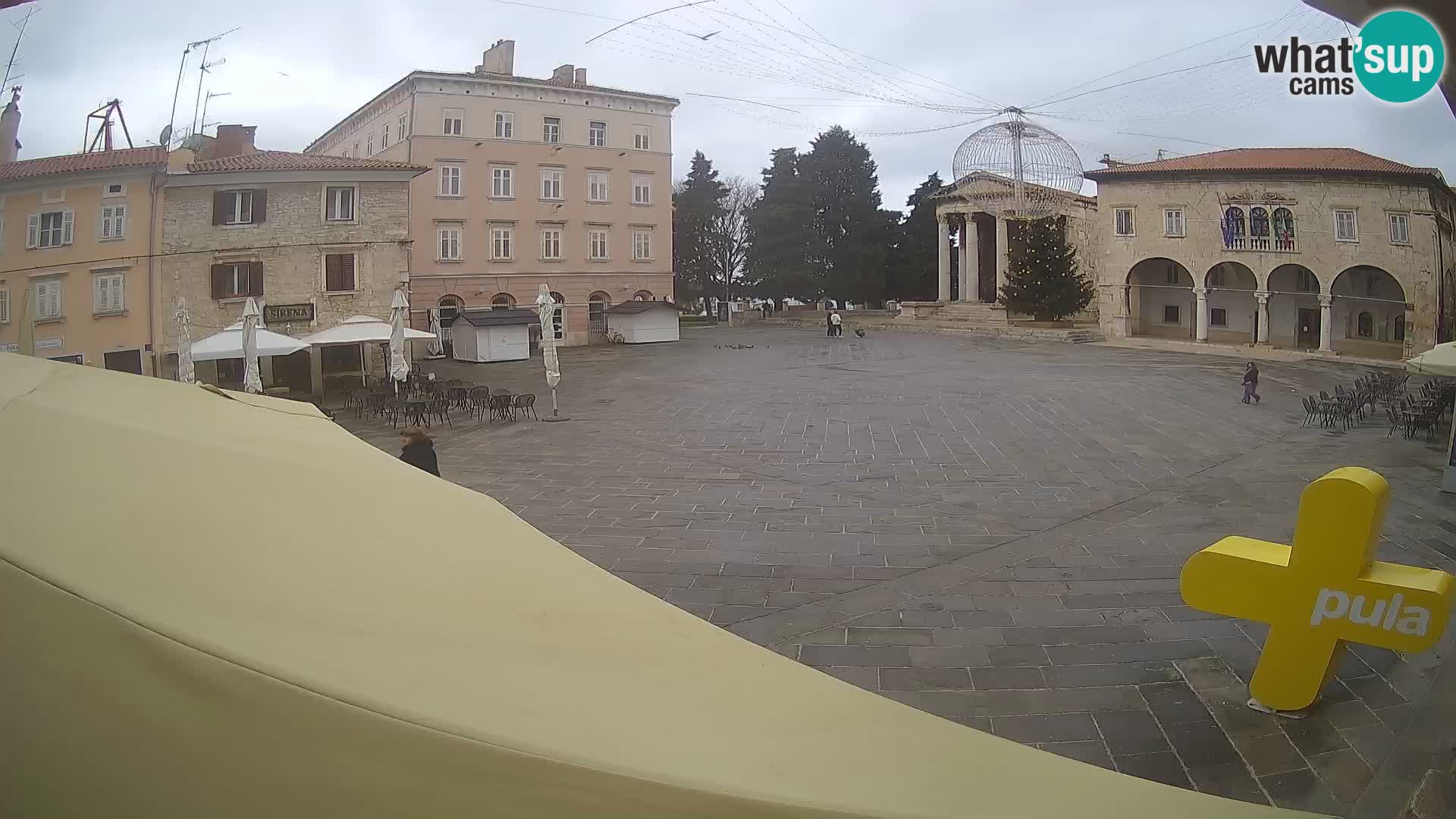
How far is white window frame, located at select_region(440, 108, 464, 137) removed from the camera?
6.24 meters

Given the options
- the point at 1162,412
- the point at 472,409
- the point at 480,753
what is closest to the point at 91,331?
the point at 480,753

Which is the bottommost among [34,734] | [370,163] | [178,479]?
[34,734]

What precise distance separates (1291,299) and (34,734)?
560cm

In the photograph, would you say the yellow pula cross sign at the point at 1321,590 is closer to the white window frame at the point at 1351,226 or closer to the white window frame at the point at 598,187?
the white window frame at the point at 1351,226

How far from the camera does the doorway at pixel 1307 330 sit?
15.3ft

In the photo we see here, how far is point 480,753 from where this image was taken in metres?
1.18

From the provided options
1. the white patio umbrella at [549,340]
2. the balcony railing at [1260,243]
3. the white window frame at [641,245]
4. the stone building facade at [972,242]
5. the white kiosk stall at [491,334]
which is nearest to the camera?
the balcony railing at [1260,243]

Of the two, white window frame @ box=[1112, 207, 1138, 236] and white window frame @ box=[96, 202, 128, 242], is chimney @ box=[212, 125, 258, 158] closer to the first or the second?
white window frame @ box=[96, 202, 128, 242]

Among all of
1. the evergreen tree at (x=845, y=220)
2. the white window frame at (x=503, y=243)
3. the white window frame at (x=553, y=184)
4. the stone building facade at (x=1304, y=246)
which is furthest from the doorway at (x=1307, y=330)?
the evergreen tree at (x=845, y=220)

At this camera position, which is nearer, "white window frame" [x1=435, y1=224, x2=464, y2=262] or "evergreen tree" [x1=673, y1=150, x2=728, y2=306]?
"white window frame" [x1=435, y1=224, x2=464, y2=262]

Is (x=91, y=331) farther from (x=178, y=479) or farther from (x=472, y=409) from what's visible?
(x=472, y=409)

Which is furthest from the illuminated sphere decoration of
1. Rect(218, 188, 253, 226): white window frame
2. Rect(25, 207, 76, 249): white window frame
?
Rect(25, 207, 76, 249): white window frame

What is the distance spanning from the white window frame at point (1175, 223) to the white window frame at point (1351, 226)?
1.14 m

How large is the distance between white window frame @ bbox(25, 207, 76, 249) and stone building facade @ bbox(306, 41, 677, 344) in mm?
2395
